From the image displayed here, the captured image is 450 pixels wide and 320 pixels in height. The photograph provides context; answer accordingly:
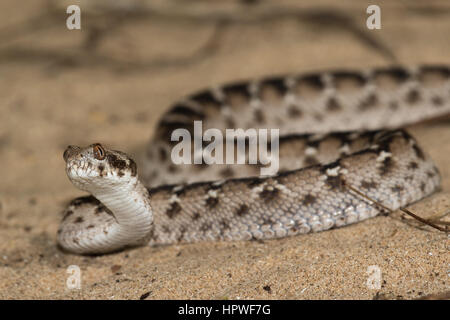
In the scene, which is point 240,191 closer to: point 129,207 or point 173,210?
point 173,210

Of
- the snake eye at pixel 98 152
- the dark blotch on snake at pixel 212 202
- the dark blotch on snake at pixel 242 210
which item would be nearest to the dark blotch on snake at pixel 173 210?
the dark blotch on snake at pixel 212 202

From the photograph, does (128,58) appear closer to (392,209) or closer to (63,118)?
(63,118)

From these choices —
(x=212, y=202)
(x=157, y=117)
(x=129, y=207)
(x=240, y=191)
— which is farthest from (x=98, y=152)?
(x=157, y=117)

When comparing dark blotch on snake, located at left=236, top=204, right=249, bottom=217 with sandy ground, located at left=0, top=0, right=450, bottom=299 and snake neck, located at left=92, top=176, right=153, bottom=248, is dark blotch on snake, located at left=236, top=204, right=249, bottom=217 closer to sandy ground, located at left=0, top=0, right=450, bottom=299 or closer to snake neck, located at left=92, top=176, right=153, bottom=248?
sandy ground, located at left=0, top=0, right=450, bottom=299

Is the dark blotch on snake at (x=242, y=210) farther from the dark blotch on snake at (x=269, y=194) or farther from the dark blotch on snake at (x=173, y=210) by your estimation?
the dark blotch on snake at (x=173, y=210)

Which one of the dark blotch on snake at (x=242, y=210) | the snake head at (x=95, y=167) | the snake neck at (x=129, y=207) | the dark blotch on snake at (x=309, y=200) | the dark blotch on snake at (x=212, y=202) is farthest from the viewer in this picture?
the dark blotch on snake at (x=212, y=202)

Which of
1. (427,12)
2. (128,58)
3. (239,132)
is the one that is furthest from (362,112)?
(128,58)
